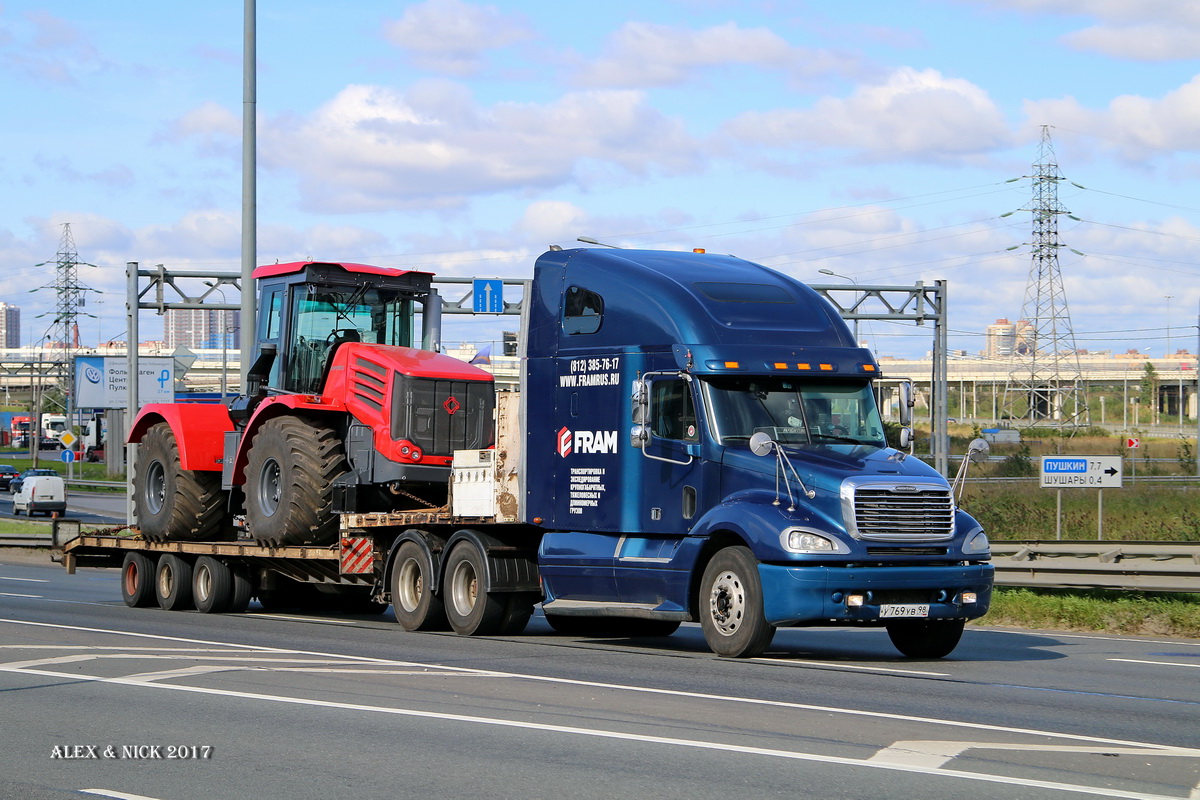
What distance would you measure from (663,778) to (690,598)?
241 inches

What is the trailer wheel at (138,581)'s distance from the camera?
21.4 meters

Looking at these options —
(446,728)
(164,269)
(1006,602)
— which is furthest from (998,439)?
(446,728)

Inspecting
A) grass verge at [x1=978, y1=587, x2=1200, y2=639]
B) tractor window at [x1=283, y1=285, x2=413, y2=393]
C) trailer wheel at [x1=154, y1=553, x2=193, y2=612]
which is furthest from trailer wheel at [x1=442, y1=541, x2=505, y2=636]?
grass verge at [x1=978, y1=587, x2=1200, y2=639]

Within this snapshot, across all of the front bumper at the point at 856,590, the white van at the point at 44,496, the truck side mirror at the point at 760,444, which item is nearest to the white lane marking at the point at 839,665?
the front bumper at the point at 856,590

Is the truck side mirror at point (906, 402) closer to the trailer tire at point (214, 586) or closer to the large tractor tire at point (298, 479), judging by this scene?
the large tractor tire at point (298, 479)

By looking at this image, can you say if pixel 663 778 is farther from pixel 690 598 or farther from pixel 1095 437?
pixel 1095 437

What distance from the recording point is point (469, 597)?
16.2 m

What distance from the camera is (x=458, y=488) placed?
1638 centimetres

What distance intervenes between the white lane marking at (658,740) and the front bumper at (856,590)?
3.79 meters

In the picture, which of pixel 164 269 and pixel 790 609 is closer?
pixel 790 609

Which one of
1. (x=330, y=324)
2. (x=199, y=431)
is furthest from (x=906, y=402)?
(x=199, y=431)

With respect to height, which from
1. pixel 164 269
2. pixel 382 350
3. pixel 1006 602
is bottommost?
pixel 1006 602

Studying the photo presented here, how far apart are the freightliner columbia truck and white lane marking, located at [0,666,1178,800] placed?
12.9 ft

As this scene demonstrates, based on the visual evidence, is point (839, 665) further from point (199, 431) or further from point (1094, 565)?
point (199, 431)
